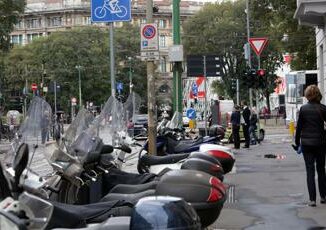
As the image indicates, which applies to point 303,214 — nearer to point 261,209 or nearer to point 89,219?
point 261,209

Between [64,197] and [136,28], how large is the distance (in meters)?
92.7

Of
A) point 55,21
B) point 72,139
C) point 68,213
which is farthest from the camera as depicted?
point 55,21

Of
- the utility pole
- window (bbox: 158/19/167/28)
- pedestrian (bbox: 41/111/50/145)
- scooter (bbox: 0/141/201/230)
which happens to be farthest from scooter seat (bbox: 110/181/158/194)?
window (bbox: 158/19/167/28)

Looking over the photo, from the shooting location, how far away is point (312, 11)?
1789 cm

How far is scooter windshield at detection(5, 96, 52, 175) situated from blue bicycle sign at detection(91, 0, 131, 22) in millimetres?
Answer: 7429

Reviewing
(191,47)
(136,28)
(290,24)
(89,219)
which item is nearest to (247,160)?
(89,219)

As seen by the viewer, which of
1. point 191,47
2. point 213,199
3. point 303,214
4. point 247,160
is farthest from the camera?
point 191,47

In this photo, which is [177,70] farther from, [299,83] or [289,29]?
[289,29]

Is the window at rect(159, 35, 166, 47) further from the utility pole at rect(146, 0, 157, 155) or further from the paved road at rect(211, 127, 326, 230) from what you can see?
the utility pole at rect(146, 0, 157, 155)

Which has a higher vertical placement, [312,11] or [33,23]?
[33,23]

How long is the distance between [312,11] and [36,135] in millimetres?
12406

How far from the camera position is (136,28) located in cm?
9856

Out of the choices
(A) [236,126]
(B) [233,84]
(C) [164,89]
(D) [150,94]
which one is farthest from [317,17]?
(C) [164,89]

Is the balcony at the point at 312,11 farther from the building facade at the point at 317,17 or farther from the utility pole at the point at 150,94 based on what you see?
the utility pole at the point at 150,94
